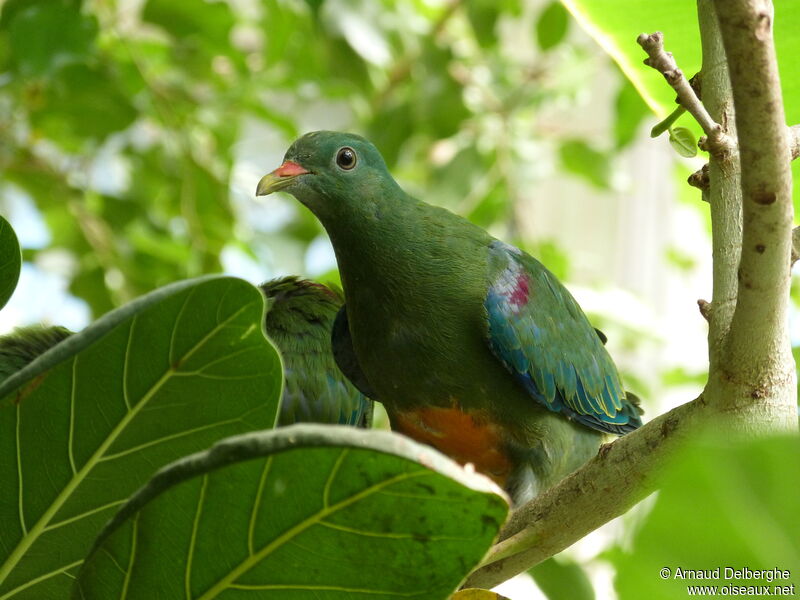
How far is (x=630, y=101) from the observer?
207cm

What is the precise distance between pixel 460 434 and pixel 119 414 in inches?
27.8

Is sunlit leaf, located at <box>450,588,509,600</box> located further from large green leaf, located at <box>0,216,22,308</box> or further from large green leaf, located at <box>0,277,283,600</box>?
large green leaf, located at <box>0,216,22,308</box>

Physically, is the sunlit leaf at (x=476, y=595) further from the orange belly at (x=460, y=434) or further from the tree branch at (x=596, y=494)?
the orange belly at (x=460, y=434)

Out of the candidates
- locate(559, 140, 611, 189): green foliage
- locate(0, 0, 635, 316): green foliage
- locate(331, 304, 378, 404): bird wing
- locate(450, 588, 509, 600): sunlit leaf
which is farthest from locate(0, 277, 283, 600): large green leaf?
locate(559, 140, 611, 189): green foliage

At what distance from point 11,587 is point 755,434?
607mm

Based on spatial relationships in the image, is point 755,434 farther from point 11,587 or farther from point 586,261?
point 586,261

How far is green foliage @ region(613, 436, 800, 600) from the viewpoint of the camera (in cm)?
41

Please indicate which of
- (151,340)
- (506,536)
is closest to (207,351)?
(151,340)

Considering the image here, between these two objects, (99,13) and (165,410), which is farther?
(99,13)

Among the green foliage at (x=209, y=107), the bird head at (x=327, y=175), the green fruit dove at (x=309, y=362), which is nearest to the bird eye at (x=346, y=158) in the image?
the bird head at (x=327, y=175)

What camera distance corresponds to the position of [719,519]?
426 mm

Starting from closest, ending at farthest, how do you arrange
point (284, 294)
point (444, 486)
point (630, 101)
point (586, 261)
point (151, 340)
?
point (444, 486) → point (151, 340) → point (284, 294) → point (630, 101) → point (586, 261)

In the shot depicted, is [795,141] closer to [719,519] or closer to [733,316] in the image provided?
[733,316]

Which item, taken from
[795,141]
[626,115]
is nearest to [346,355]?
[795,141]
